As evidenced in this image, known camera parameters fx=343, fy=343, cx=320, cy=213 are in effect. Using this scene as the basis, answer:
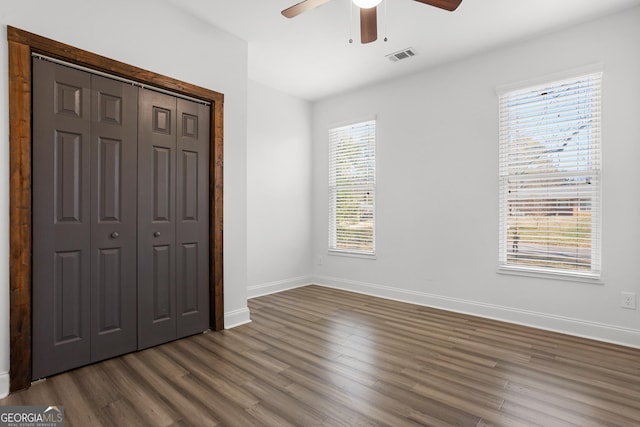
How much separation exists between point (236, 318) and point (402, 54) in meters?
3.38

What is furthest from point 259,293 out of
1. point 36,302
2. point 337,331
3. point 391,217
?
point 36,302

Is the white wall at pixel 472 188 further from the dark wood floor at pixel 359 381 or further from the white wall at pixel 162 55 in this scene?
the white wall at pixel 162 55

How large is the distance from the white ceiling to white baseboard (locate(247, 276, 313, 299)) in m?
2.88

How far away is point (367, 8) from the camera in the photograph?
2.34 metres

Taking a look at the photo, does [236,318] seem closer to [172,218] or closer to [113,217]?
[172,218]

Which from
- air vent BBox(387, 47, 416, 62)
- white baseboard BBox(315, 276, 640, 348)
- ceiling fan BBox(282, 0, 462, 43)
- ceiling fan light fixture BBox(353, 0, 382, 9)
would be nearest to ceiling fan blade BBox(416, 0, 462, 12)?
ceiling fan BBox(282, 0, 462, 43)

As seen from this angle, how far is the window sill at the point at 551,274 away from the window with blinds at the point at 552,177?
0.08 ft

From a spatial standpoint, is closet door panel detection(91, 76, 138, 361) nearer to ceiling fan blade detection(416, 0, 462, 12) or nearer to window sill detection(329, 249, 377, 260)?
ceiling fan blade detection(416, 0, 462, 12)

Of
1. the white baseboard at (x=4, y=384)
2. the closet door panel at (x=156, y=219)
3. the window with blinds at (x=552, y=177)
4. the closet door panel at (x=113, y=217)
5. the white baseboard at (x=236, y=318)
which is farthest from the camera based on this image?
the white baseboard at (x=236, y=318)

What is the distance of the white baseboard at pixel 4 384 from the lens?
211 cm

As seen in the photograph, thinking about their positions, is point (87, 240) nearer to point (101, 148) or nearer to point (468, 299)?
point (101, 148)

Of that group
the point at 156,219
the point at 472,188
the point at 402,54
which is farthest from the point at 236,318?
the point at 402,54

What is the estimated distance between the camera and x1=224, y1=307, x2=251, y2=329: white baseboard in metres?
3.41

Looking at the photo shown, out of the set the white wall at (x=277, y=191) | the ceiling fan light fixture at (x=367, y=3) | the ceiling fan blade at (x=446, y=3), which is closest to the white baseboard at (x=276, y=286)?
the white wall at (x=277, y=191)
